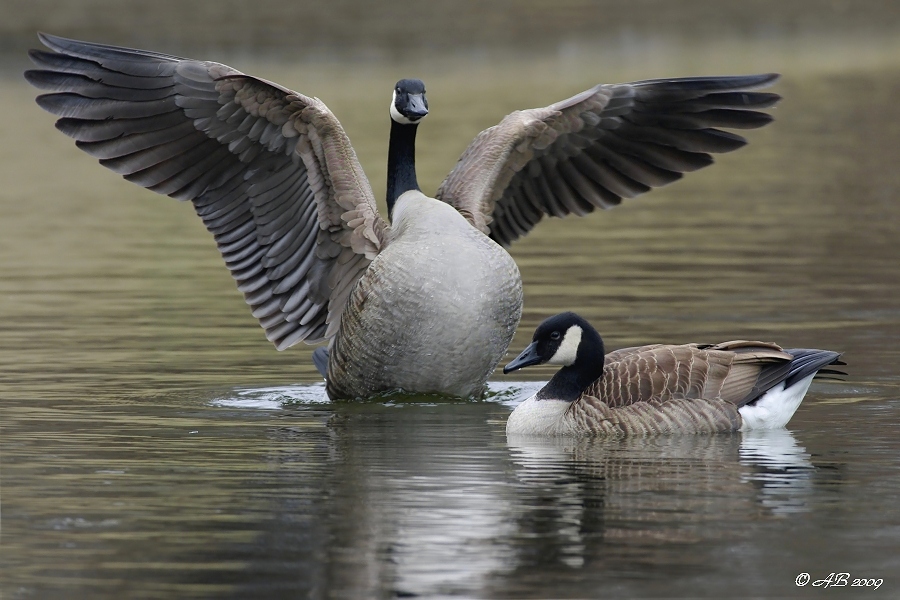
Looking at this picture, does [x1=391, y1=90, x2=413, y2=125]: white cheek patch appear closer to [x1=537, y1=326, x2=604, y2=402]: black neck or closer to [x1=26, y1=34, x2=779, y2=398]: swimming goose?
[x1=26, y1=34, x2=779, y2=398]: swimming goose

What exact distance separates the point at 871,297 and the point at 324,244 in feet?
16.5

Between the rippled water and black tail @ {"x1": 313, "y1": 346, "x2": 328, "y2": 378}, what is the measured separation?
11 centimetres

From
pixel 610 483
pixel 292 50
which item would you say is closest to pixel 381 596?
pixel 610 483

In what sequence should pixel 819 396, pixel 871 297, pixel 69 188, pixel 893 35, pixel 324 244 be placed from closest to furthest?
1. pixel 819 396
2. pixel 324 244
3. pixel 871 297
4. pixel 69 188
5. pixel 893 35

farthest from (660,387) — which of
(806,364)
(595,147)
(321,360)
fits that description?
(321,360)

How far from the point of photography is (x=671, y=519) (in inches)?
264

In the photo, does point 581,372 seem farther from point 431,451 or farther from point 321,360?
point 321,360

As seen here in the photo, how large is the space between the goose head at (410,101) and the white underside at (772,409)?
2.82m

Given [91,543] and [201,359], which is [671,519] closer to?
[91,543]

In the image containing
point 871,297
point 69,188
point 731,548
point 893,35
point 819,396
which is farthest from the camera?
point 893,35

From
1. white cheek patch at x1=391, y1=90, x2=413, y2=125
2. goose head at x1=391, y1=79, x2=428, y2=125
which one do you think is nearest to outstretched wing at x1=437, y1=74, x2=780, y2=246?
white cheek patch at x1=391, y1=90, x2=413, y2=125

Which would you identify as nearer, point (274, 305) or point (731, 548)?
point (731, 548)

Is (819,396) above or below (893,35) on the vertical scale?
below

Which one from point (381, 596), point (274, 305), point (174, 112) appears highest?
point (174, 112)
